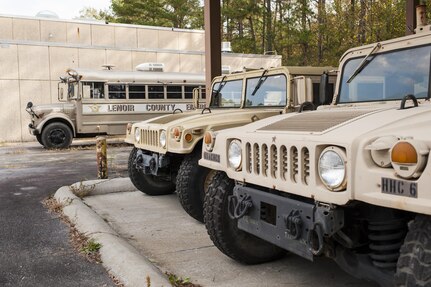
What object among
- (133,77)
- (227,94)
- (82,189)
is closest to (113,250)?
(82,189)

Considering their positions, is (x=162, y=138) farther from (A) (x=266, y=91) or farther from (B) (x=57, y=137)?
(B) (x=57, y=137)

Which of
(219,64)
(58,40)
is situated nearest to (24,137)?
(58,40)

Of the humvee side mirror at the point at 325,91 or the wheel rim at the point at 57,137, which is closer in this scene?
the humvee side mirror at the point at 325,91

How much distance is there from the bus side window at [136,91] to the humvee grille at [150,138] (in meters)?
9.65

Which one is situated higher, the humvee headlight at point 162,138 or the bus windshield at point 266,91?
the bus windshield at point 266,91

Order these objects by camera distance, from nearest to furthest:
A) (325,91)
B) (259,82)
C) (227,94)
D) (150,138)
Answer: (325,91), (150,138), (259,82), (227,94)

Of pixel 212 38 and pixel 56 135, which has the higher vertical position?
pixel 212 38

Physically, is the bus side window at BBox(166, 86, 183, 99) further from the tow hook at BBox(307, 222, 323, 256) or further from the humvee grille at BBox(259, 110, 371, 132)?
the tow hook at BBox(307, 222, 323, 256)

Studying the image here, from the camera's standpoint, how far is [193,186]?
5336 mm

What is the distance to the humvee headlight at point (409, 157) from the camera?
2240 millimetres

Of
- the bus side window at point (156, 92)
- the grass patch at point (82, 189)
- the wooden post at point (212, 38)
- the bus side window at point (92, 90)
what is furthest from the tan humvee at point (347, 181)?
the bus side window at point (156, 92)

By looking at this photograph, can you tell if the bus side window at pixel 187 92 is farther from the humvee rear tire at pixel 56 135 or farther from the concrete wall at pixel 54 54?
the concrete wall at pixel 54 54

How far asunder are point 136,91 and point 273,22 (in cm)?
1967

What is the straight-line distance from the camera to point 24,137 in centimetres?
1938
